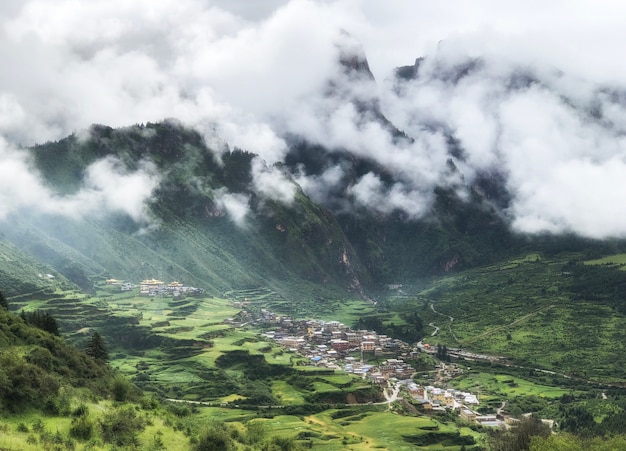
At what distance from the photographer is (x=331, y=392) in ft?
303

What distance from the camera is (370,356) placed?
13888 cm

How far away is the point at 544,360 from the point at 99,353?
11014cm

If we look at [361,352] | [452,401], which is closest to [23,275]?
[361,352]

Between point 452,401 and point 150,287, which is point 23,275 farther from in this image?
point 452,401

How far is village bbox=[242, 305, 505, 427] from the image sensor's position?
10060cm

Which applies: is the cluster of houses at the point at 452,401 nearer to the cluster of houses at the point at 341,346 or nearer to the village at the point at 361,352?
the village at the point at 361,352

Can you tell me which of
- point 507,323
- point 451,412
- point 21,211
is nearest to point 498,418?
point 451,412

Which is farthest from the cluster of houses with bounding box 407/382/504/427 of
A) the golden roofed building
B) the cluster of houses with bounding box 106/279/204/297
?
the golden roofed building

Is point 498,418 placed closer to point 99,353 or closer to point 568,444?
point 568,444

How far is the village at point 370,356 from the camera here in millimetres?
100600

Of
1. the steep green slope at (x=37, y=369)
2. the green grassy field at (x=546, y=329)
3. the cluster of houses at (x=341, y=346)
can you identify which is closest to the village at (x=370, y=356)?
the cluster of houses at (x=341, y=346)

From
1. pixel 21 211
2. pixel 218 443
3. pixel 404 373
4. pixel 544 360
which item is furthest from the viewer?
pixel 21 211

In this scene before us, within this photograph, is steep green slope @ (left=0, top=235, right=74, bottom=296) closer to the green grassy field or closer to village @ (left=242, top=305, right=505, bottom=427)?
village @ (left=242, top=305, right=505, bottom=427)

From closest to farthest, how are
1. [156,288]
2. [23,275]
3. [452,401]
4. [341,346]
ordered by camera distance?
[452,401] < [23,275] < [341,346] < [156,288]
